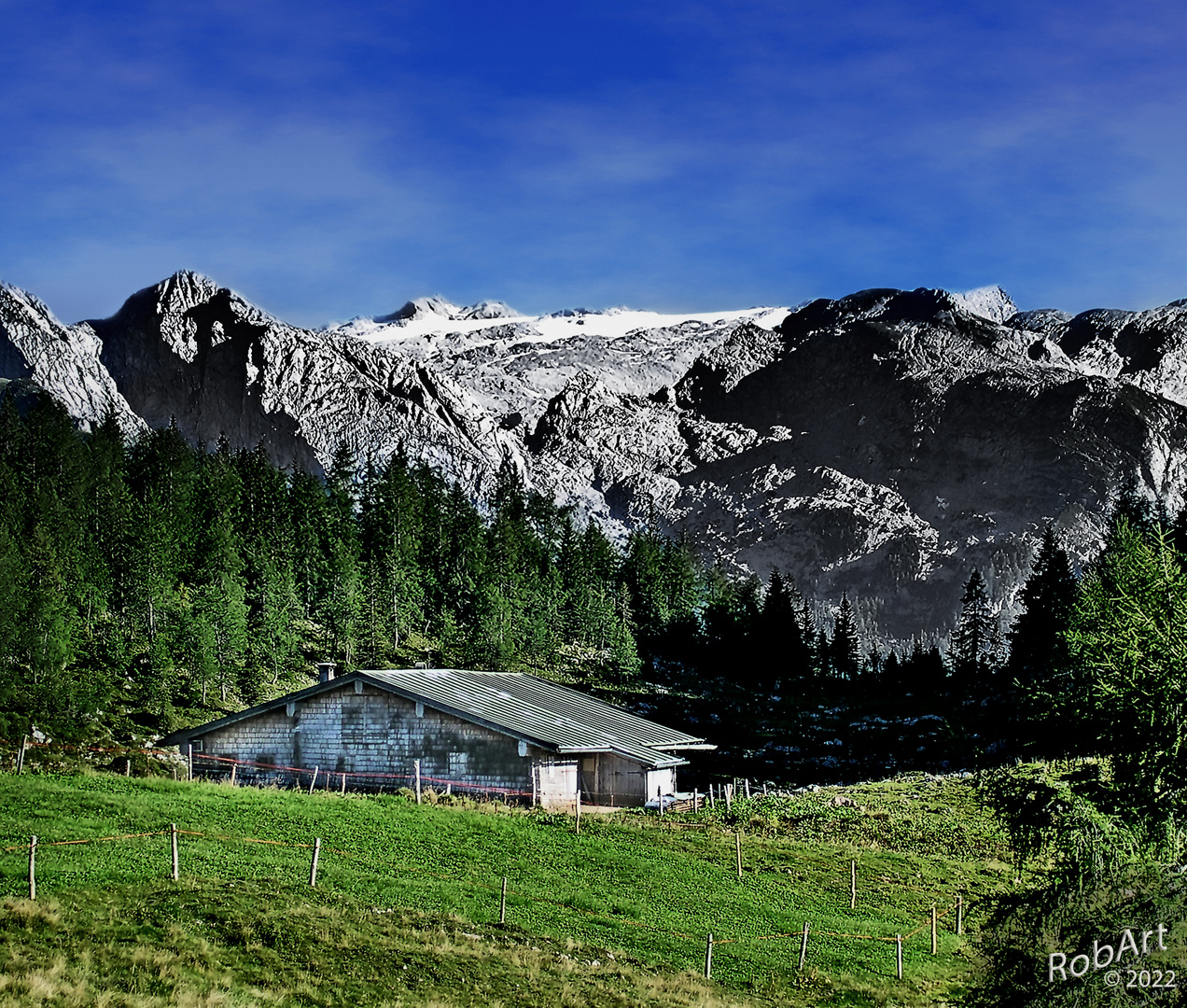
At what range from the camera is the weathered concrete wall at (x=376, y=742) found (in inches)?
1641

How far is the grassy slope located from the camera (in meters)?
17.6

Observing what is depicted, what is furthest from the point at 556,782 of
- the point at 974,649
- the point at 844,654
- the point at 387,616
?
the point at 844,654

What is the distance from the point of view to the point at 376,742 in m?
43.1

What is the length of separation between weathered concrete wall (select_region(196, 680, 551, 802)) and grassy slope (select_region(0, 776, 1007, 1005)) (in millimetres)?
5339

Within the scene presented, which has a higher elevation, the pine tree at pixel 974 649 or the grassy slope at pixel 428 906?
the pine tree at pixel 974 649

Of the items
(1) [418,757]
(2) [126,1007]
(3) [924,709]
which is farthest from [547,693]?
(3) [924,709]

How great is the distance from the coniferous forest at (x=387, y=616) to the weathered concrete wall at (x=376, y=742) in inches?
522

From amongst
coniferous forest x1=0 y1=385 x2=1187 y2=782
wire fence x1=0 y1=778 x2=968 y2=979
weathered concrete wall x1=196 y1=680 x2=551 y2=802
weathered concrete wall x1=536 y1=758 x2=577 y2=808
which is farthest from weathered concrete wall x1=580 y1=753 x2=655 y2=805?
wire fence x1=0 y1=778 x2=968 y2=979

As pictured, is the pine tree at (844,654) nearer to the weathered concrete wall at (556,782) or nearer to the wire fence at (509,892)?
the weathered concrete wall at (556,782)

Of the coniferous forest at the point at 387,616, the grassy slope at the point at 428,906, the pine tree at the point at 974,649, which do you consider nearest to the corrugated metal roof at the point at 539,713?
the grassy slope at the point at 428,906

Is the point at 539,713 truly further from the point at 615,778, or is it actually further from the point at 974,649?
the point at 974,649

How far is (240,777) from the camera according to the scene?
1752 inches

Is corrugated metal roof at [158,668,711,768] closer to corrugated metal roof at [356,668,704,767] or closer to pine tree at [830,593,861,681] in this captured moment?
corrugated metal roof at [356,668,704,767]

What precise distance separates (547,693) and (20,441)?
258ft
